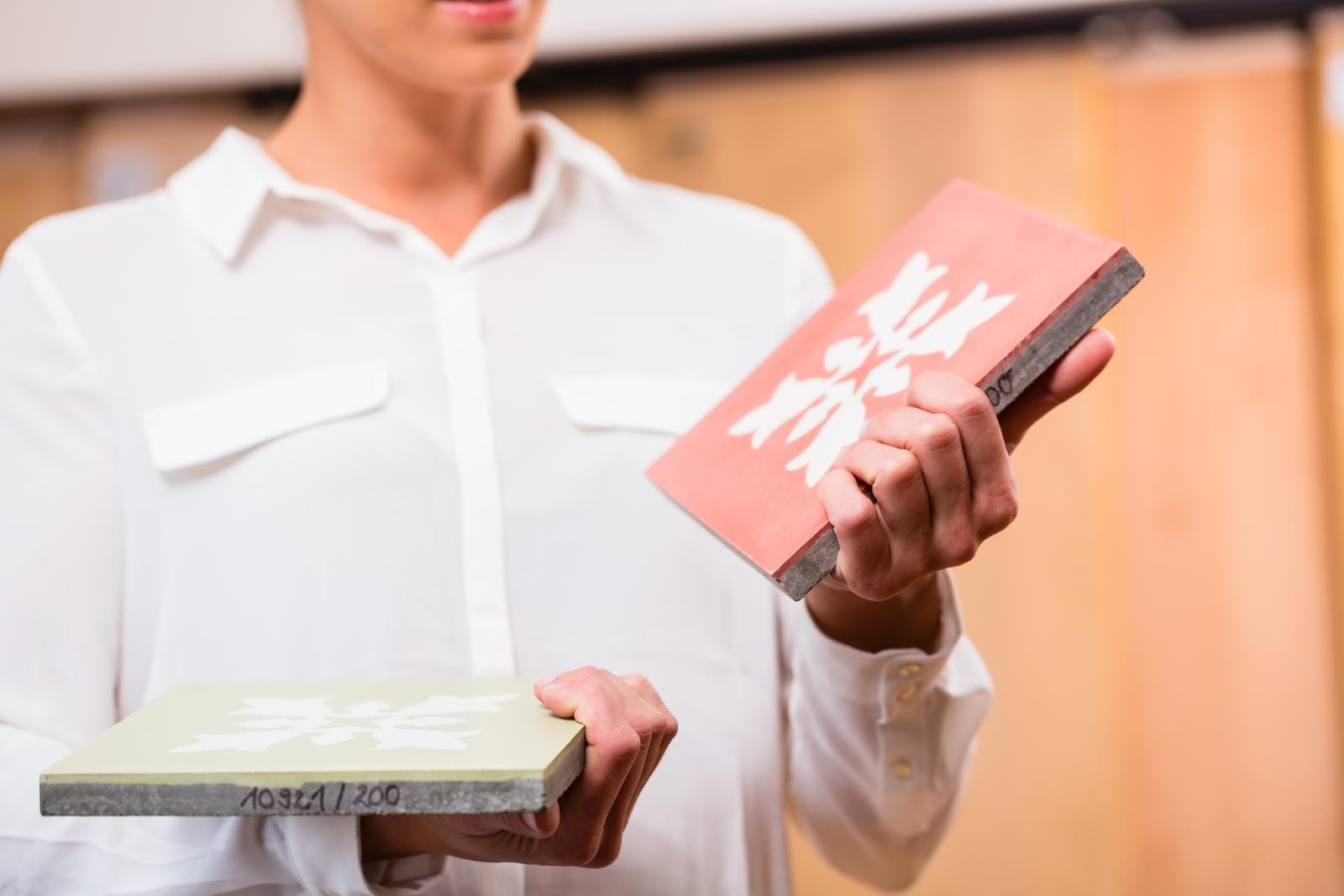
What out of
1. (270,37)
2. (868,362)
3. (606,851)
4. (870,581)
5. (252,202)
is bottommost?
(606,851)

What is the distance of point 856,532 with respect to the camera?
1.67 feet

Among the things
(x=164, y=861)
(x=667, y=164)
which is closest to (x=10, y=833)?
(x=164, y=861)

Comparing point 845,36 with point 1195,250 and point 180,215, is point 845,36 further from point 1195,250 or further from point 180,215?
point 180,215

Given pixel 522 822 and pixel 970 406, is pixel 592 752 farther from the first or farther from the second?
pixel 970 406

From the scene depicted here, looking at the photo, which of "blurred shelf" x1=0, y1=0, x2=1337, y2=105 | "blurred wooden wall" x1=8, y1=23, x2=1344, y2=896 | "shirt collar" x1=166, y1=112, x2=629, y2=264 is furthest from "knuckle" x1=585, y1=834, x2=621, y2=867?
"blurred shelf" x1=0, y1=0, x2=1337, y2=105

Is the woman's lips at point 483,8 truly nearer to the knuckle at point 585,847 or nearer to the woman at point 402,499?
the woman at point 402,499

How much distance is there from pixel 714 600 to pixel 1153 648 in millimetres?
1195

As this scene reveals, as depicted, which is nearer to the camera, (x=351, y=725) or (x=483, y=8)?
(x=351, y=725)

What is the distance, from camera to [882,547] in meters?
0.52

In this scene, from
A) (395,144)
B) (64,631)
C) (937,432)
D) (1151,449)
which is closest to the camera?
(937,432)

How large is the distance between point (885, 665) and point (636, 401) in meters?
0.21

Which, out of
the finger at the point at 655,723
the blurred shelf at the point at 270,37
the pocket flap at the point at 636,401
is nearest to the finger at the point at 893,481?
the finger at the point at 655,723

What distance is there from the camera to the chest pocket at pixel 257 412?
70 centimetres

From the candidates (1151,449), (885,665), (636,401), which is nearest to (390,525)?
(636,401)
